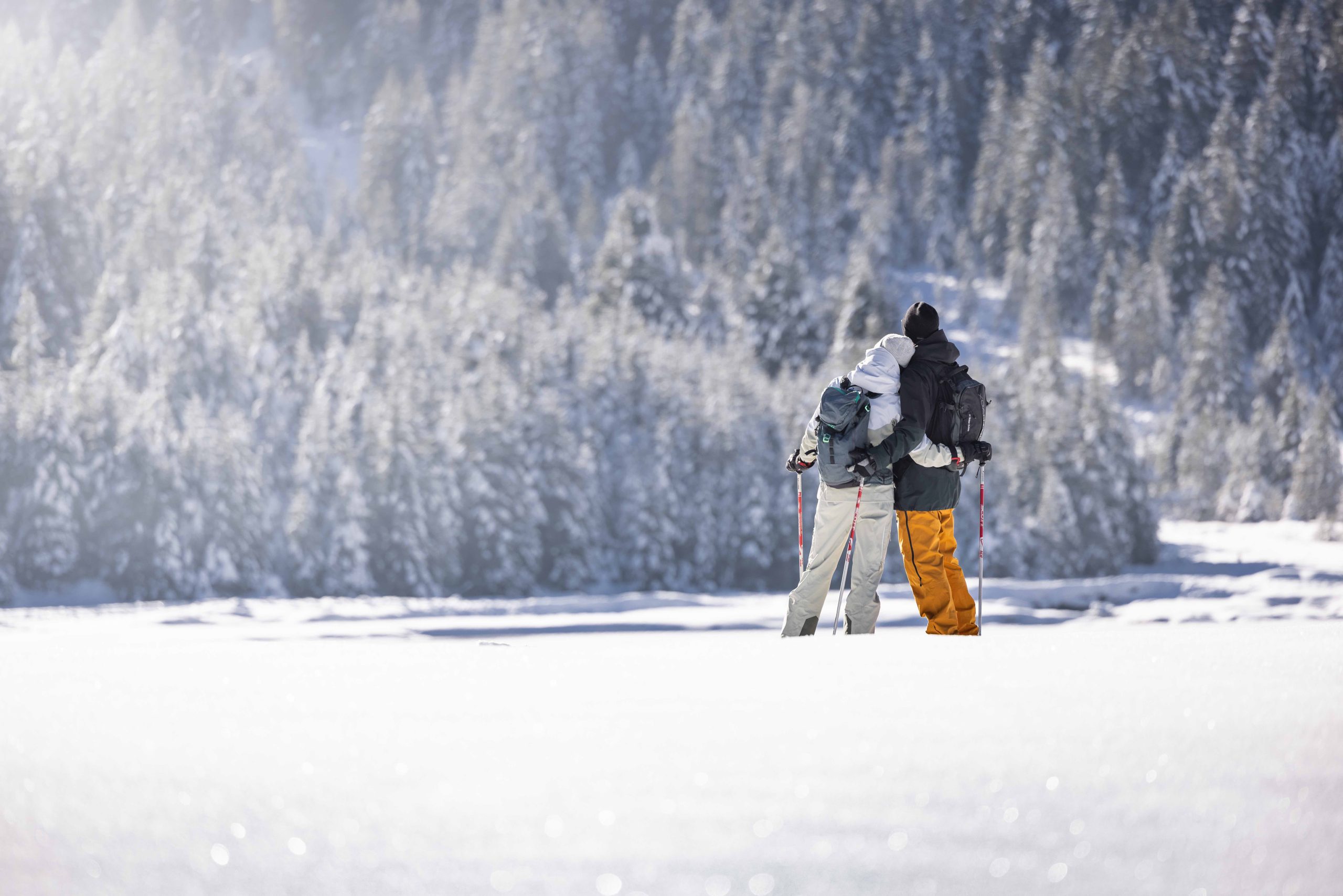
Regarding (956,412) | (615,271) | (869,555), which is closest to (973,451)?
(956,412)

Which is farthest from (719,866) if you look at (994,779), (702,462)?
(702,462)

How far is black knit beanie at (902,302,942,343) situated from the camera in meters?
6.95

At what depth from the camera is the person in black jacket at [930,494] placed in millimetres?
6887

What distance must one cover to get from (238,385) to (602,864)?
43.4m

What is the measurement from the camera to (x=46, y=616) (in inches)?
838

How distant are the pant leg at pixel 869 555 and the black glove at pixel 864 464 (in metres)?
0.31

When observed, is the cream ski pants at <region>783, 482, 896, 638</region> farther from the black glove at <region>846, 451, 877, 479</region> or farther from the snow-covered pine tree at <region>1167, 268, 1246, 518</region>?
the snow-covered pine tree at <region>1167, 268, 1246, 518</region>

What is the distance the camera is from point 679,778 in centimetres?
287

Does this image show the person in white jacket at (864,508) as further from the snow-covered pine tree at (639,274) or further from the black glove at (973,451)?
the snow-covered pine tree at (639,274)

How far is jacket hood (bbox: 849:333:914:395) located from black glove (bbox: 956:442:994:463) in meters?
0.49

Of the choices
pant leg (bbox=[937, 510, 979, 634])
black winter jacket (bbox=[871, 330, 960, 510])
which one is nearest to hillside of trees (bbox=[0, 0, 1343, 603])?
pant leg (bbox=[937, 510, 979, 634])

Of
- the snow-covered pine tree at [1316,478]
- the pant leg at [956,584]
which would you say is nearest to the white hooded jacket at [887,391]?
the pant leg at [956,584]

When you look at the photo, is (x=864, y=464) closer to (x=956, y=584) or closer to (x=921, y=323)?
(x=921, y=323)

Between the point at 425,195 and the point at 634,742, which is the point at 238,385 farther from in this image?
the point at 425,195
